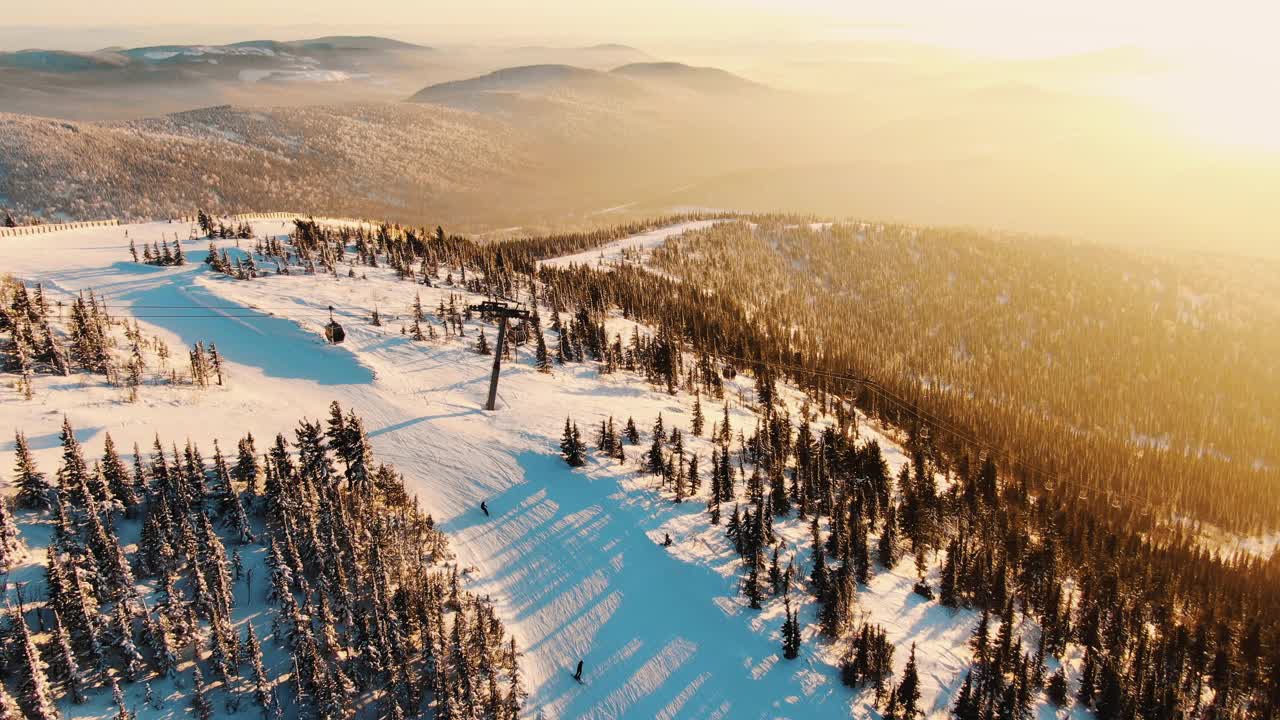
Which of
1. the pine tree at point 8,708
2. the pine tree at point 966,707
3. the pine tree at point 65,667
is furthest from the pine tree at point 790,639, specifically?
the pine tree at point 8,708

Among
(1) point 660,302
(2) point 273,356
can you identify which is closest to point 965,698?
(2) point 273,356

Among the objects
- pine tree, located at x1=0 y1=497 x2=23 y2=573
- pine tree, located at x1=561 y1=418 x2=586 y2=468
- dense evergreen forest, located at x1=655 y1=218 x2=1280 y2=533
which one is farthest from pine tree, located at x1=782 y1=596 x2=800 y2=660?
dense evergreen forest, located at x1=655 y1=218 x2=1280 y2=533

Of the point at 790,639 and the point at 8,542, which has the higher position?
the point at 8,542

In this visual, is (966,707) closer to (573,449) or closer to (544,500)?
(544,500)

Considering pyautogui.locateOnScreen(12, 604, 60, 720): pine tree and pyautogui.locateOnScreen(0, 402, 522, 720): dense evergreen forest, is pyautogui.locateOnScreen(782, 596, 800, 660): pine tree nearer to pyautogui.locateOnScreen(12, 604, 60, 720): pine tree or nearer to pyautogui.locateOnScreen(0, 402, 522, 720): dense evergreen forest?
pyautogui.locateOnScreen(0, 402, 522, 720): dense evergreen forest

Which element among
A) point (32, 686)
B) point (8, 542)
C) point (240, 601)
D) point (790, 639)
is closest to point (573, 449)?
point (790, 639)
